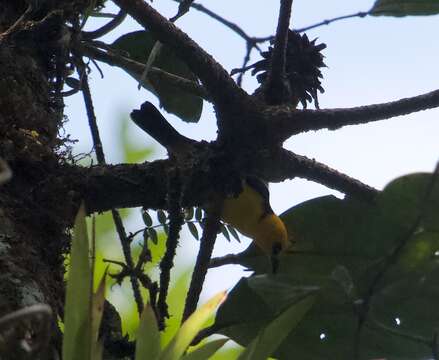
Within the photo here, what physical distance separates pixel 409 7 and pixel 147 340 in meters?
1.09

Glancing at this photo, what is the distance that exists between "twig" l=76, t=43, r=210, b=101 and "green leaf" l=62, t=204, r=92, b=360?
1106 mm

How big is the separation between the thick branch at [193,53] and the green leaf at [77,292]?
672mm

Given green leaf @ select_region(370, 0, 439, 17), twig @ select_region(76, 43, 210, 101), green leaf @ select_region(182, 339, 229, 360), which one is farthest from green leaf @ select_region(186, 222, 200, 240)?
green leaf @ select_region(182, 339, 229, 360)

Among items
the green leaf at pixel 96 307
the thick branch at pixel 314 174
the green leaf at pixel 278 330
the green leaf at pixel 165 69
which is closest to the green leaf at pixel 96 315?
the green leaf at pixel 96 307

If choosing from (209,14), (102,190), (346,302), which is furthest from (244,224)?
(346,302)

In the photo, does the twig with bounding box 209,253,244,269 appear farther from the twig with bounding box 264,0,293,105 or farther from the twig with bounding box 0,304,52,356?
the twig with bounding box 0,304,52,356

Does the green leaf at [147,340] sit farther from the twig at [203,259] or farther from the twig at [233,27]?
the twig at [233,27]

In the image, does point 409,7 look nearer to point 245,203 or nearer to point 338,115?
point 338,115

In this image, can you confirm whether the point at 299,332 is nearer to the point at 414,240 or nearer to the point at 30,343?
the point at 414,240

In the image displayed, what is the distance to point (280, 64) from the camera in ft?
6.09

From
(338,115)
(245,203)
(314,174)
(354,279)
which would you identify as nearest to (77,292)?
(354,279)

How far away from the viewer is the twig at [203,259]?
1.64 m

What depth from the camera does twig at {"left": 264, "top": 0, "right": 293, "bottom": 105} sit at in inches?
70.5

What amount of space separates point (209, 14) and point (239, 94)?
2.79ft
